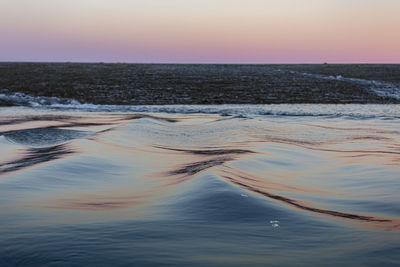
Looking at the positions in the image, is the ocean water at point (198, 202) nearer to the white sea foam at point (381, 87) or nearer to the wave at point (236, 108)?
the wave at point (236, 108)

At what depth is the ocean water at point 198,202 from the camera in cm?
365

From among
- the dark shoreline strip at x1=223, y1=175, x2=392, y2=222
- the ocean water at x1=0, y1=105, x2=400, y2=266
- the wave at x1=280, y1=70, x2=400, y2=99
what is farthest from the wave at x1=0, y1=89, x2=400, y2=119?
the dark shoreline strip at x1=223, y1=175, x2=392, y2=222

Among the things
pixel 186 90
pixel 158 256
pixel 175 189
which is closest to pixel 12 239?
pixel 158 256

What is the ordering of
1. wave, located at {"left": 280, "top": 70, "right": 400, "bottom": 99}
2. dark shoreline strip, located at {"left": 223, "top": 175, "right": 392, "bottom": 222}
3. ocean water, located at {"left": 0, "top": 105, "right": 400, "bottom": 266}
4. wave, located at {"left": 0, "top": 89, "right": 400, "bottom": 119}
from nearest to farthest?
ocean water, located at {"left": 0, "top": 105, "right": 400, "bottom": 266} → dark shoreline strip, located at {"left": 223, "top": 175, "right": 392, "bottom": 222} → wave, located at {"left": 0, "top": 89, "right": 400, "bottom": 119} → wave, located at {"left": 280, "top": 70, "right": 400, "bottom": 99}

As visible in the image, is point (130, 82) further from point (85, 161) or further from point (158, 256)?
point (158, 256)

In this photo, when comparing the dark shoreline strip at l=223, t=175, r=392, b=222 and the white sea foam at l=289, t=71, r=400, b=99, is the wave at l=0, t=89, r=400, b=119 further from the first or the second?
the dark shoreline strip at l=223, t=175, r=392, b=222

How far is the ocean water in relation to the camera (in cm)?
365

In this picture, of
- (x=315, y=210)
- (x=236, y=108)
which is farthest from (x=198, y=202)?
(x=236, y=108)

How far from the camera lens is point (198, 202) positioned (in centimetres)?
493

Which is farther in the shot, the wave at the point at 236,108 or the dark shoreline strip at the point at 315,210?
the wave at the point at 236,108

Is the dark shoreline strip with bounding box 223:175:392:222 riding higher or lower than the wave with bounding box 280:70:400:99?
lower

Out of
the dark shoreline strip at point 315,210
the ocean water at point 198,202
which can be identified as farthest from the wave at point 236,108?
the dark shoreline strip at point 315,210

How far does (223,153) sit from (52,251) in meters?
5.26

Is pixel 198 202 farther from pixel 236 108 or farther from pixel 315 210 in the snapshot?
pixel 236 108
